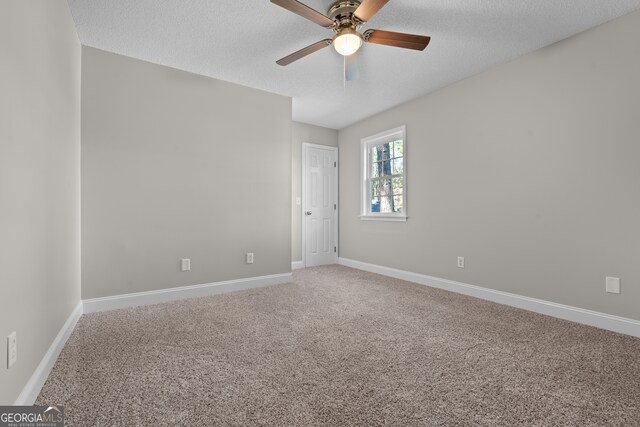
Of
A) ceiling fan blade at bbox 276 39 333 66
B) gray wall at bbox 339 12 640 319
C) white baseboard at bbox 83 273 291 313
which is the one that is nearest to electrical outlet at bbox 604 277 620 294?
gray wall at bbox 339 12 640 319

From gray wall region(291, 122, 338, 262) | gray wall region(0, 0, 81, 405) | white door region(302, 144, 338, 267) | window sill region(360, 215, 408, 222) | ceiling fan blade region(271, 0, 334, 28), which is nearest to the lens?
gray wall region(0, 0, 81, 405)

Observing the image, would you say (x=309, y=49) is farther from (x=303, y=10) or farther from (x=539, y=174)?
(x=539, y=174)

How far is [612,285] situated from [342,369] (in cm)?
235

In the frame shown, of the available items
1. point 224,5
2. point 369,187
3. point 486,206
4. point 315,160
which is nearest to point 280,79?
point 224,5

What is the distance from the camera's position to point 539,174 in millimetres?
2871

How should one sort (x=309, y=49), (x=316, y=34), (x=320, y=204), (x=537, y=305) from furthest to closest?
1. (x=320, y=204)
2. (x=537, y=305)
3. (x=316, y=34)
4. (x=309, y=49)

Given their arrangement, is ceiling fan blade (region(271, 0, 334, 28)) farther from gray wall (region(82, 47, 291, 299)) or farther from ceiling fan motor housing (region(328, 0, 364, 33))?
gray wall (region(82, 47, 291, 299))

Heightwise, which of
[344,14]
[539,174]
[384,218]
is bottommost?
[384,218]

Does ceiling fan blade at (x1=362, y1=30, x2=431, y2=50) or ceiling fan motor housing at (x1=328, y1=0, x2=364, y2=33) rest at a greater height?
ceiling fan motor housing at (x1=328, y1=0, x2=364, y2=33)

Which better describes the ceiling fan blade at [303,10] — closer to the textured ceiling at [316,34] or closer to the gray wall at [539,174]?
the textured ceiling at [316,34]

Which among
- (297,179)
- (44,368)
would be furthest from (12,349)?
(297,179)

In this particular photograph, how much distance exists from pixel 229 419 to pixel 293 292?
86.5 inches

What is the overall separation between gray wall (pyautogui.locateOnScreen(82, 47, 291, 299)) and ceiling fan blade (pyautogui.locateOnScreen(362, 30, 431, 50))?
1989 millimetres

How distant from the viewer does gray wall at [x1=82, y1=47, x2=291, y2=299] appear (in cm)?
288
